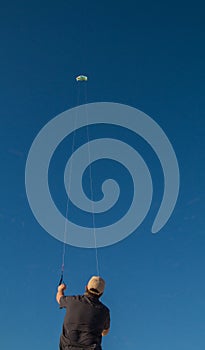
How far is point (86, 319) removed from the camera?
9.18m

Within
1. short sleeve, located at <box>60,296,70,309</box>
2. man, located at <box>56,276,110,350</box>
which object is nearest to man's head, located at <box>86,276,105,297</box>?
man, located at <box>56,276,110,350</box>

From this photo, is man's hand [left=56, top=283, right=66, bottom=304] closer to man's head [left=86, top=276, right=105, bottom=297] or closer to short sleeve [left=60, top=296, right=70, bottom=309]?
short sleeve [left=60, top=296, right=70, bottom=309]

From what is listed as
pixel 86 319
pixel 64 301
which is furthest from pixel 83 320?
pixel 64 301

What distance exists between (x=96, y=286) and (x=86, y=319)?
53cm

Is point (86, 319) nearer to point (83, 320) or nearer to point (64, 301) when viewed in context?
point (83, 320)

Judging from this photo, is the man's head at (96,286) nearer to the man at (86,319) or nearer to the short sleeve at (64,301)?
the man at (86,319)

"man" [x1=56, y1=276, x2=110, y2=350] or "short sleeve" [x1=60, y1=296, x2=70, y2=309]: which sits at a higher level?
"short sleeve" [x1=60, y1=296, x2=70, y2=309]

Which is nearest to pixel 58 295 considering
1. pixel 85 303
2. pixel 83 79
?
pixel 85 303

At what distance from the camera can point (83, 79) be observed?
59.6ft

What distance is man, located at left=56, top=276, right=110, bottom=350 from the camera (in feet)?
A: 29.5

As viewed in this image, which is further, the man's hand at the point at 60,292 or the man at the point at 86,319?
the man's hand at the point at 60,292

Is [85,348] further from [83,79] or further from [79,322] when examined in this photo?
[83,79]

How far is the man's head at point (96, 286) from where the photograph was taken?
9188 mm

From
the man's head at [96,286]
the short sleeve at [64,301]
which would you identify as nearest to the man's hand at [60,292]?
the short sleeve at [64,301]
